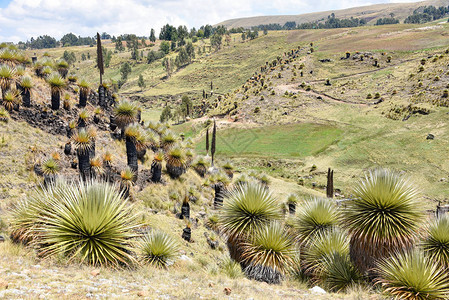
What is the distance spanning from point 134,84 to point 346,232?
12258cm

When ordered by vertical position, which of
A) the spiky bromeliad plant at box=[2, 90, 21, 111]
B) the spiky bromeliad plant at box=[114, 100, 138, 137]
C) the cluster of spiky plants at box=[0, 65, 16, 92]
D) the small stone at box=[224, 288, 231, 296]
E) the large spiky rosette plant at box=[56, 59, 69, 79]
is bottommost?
the small stone at box=[224, 288, 231, 296]

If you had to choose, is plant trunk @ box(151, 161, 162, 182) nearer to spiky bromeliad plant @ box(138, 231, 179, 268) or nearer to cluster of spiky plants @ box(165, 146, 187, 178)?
cluster of spiky plants @ box(165, 146, 187, 178)

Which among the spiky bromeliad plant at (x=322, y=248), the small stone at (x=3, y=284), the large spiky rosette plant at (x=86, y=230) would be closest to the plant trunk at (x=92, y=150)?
the large spiky rosette plant at (x=86, y=230)

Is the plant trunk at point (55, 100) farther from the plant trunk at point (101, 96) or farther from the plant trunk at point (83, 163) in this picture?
the plant trunk at point (83, 163)

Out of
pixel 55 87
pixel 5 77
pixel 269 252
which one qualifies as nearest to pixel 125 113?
pixel 55 87

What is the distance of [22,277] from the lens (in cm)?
A: 551

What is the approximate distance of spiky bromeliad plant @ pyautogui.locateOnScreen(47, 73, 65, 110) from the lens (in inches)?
681

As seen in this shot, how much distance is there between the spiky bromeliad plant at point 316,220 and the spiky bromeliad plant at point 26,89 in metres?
16.8

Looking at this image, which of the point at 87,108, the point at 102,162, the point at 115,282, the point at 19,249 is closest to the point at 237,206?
the point at 115,282

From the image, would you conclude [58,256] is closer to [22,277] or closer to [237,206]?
[22,277]

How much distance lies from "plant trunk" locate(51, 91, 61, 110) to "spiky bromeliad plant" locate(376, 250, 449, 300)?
19.1 m

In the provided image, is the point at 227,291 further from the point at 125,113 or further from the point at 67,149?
the point at 125,113

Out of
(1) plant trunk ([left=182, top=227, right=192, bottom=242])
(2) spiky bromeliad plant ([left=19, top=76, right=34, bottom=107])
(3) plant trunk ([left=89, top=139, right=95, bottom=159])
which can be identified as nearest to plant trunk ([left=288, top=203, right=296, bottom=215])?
(1) plant trunk ([left=182, top=227, right=192, bottom=242])

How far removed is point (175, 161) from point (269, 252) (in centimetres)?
1263
